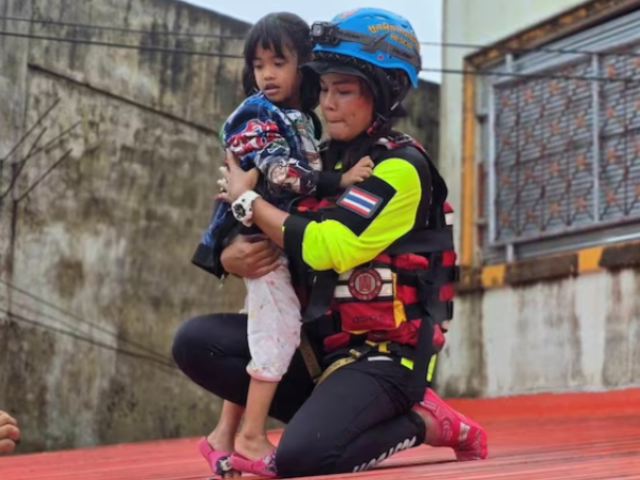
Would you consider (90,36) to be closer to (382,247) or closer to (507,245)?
(507,245)

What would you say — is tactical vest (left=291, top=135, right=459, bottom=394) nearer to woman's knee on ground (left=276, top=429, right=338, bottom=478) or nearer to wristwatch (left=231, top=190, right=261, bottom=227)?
wristwatch (left=231, top=190, right=261, bottom=227)

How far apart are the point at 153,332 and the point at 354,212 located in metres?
5.04

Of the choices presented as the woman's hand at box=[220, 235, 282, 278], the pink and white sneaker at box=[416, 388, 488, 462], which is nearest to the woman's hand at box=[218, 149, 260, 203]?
the woman's hand at box=[220, 235, 282, 278]

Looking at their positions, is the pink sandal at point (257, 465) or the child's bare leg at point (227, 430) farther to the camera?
the child's bare leg at point (227, 430)

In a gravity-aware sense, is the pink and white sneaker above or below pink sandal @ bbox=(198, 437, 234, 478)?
above

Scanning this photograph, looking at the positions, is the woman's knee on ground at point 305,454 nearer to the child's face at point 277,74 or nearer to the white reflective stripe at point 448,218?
the white reflective stripe at point 448,218

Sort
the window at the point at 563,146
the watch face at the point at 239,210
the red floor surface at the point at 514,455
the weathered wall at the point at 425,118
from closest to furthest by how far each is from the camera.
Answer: the red floor surface at the point at 514,455, the watch face at the point at 239,210, the window at the point at 563,146, the weathered wall at the point at 425,118

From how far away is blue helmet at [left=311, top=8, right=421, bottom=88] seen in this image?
2.84m

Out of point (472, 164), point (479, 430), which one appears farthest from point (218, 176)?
point (479, 430)

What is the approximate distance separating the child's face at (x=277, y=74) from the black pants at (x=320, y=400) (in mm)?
622

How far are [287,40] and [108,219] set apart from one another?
4.73 m

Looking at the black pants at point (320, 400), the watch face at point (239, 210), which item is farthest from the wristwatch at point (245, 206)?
the black pants at point (320, 400)

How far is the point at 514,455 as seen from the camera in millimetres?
3312

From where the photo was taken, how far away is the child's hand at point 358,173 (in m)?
2.78
